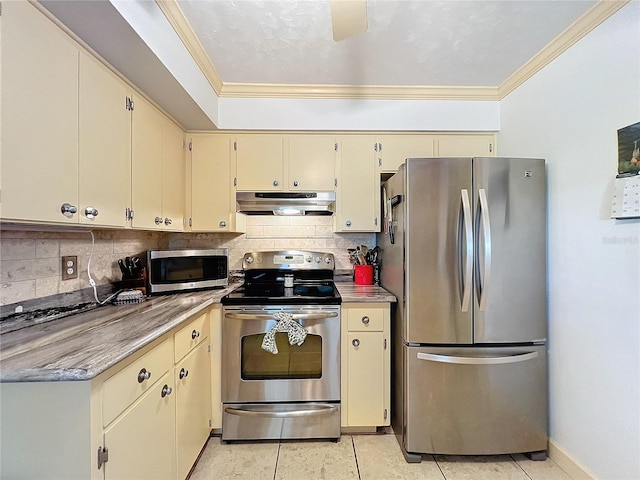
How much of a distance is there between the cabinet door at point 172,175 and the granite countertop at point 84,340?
70 centimetres

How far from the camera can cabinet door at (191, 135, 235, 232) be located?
239 cm

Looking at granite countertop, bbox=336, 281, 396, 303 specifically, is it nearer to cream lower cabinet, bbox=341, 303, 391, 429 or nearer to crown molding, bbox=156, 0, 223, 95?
cream lower cabinet, bbox=341, 303, 391, 429

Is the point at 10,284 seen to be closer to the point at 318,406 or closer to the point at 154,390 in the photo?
the point at 154,390

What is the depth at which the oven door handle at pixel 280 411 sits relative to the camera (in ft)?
6.34

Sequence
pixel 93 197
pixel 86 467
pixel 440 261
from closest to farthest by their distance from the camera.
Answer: pixel 86 467, pixel 93 197, pixel 440 261

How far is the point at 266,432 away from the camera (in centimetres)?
194

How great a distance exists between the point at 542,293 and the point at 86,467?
90.5 inches

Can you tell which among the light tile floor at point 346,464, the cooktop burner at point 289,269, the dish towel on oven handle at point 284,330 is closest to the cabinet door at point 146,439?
the light tile floor at point 346,464

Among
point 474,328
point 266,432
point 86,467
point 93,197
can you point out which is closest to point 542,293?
point 474,328

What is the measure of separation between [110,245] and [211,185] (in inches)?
33.2

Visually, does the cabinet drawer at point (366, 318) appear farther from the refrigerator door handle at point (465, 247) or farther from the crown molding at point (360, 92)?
the crown molding at point (360, 92)

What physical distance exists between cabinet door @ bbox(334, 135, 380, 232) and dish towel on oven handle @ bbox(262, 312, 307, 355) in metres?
0.89

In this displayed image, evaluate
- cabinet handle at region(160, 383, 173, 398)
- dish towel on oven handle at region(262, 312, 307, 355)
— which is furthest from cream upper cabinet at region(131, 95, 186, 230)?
dish towel on oven handle at region(262, 312, 307, 355)

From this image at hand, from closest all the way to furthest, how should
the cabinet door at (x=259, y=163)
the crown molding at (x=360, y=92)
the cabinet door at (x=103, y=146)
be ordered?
the cabinet door at (x=103, y=146) → the crown molding at (x=360, y=92) → the cabinet door at (x=259, y=163)
